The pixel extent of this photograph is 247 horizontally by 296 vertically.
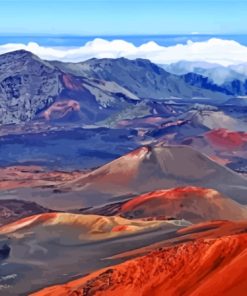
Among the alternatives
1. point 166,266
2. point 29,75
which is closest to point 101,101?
point 29,75

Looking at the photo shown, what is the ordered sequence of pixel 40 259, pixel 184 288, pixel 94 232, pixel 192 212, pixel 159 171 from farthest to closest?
pixel 159 171, pixel 192 212, pixel 94 232, pixel 40 259, pixel 184 288

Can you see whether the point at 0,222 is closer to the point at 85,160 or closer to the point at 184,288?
the point at 184,288

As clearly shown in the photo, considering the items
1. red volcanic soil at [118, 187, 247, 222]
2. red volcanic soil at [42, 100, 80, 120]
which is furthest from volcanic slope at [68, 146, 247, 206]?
Answer: red volcanic soil at [42, 100, 80, 120]

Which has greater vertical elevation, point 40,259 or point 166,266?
point 166,266

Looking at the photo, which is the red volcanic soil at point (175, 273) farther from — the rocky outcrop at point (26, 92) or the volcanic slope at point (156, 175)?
the rocky outcrop at point (26, 92)

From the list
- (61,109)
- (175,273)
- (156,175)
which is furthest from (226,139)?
(175,273)

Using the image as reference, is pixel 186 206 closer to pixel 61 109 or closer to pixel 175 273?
pixel 175 273

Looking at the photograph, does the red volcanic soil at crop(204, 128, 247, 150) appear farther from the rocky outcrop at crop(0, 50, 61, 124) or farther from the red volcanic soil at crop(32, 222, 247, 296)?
A: the red volcanic soil at crop(32, 222, 247, 296)
